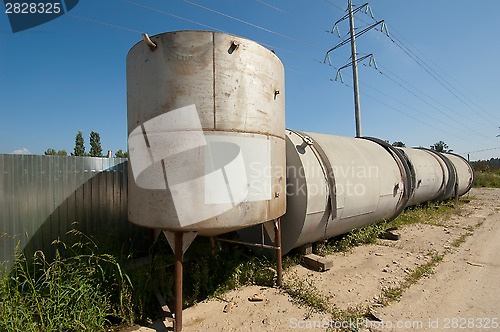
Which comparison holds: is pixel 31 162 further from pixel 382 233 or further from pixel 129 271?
pixel 382 233

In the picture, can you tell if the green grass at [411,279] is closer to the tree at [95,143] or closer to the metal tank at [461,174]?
the metal tank at [461,174]

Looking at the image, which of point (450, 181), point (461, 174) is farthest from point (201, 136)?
point (461, 174)

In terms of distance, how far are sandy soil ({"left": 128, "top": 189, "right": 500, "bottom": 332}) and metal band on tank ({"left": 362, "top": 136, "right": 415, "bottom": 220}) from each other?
1.40m

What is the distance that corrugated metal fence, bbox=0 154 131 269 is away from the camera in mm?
3943

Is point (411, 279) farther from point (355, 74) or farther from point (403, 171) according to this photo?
point (355, 74)

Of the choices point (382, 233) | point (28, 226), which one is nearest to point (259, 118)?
point (28, 226)

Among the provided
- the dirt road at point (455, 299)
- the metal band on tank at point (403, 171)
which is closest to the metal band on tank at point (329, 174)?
the dirt road at point (455, 299)

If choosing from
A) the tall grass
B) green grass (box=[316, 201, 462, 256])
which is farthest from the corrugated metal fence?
Result: green grass (box=[316, 201, 462, 256])

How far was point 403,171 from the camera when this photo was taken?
7293 millimetres

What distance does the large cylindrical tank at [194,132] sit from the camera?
3000mm

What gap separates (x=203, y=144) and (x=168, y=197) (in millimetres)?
706

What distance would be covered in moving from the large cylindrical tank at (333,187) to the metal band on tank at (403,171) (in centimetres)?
24

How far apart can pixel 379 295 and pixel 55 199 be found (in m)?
5.22

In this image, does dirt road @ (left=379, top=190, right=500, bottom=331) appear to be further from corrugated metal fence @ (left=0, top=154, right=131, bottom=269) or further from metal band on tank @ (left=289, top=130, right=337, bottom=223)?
corrugated metal fence @ (left=0, top=154, right=131, bottom=269)
